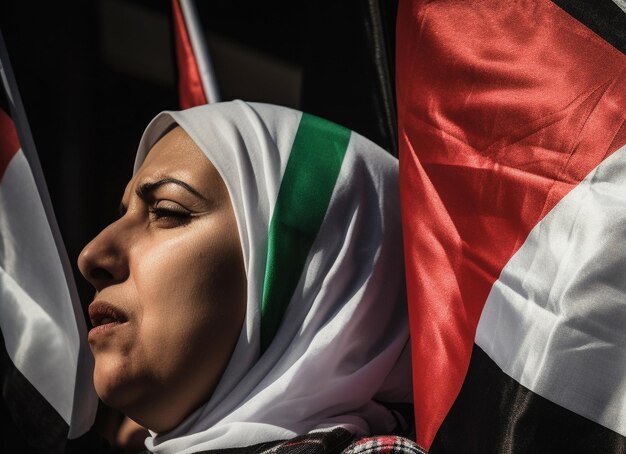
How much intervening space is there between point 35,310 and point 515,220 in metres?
1.33

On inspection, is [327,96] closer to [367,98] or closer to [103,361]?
[367,98]

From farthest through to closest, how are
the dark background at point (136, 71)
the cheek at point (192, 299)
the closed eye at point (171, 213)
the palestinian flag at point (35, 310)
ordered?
the dark background at point (136, 71)
the palestinian flag at point (35, 310)
the closed eye at point (171, 213)
the cheek at point (192, 299)

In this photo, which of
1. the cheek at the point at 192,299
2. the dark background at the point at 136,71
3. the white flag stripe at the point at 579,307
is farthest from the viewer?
the dark background at the point at 136,71

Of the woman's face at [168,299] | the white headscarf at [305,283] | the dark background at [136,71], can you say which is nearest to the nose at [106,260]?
the woman's face at [168,299]

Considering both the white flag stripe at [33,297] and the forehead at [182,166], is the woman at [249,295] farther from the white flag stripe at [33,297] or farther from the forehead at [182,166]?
the white flag stripe at [33,297]

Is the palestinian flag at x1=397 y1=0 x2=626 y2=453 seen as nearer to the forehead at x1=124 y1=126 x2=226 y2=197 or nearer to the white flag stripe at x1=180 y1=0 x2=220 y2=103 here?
the forehead at x1=124 y1=126 x2=226 y2=197

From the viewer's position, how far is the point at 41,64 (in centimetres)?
350

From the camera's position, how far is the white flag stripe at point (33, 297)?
2.23m

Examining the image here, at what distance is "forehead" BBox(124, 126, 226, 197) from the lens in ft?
6.16

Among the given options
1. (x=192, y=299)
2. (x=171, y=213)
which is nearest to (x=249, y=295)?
(x=192, y=299)

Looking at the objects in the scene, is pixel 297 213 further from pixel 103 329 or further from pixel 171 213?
pixel 103 329

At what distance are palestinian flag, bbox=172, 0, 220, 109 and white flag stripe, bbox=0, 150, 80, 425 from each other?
78cm

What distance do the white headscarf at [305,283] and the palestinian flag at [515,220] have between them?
0.47 feet

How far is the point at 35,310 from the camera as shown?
90.2 inches
